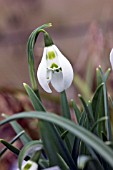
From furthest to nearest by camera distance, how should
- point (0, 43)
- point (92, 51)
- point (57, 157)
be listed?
point (0, 43), point (92, 51), point (57, 157)

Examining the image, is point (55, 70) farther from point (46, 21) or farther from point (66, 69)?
point (46, 21)

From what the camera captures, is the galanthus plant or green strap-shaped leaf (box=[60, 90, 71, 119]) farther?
green strap-shaped leaf (box=[60, 90, 71, 119])

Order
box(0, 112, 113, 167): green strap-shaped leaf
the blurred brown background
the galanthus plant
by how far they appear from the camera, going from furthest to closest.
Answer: the blurred brown background < the galanthus plant < box(0, 112, 113, 167): green strap-shaped leaf

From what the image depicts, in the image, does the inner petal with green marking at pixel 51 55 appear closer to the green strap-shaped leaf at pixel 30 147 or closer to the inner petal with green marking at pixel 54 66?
the inner petal with green marking at pixel 54 66

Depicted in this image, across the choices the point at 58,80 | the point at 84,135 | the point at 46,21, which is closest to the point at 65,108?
the point at 58,80

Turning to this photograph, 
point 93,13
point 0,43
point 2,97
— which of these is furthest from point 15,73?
point 2,97

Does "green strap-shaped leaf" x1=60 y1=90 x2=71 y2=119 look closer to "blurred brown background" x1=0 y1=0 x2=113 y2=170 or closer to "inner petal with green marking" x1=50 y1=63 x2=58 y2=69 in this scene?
"inner petal with green marking" x1=50 y1=63 x2=58 y2=69

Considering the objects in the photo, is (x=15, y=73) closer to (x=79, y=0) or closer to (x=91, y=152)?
(x=79, y=0)

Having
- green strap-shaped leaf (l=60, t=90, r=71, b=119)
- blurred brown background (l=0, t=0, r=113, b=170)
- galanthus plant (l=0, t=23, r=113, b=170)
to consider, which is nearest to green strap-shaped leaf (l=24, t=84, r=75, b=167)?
galanthus plant (l=0, t=23, r=113, b=170)
